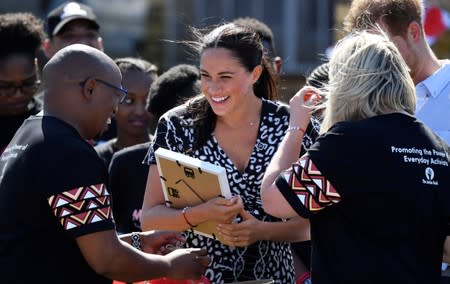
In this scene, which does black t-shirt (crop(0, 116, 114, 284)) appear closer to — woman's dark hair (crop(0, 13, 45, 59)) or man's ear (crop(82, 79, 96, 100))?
man's ear (crop(82, 79, 96, 100))

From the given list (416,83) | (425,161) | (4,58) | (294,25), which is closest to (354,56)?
(425,161)

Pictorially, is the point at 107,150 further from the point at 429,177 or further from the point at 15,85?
the point at 429,177

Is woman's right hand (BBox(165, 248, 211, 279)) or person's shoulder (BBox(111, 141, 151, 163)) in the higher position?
person's shoulder (BBox(111, 141, 151, 163))

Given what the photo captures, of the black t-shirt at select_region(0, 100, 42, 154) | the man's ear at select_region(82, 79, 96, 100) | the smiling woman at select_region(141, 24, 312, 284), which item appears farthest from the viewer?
the black t-shirt at select_region(0, 100, 42, 154)

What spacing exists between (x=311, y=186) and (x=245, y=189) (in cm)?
84

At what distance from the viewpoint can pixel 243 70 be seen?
4.70m

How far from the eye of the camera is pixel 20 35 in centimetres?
680

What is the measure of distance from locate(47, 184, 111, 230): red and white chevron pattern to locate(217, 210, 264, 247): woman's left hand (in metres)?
0.83

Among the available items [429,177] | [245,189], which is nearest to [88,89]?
[245,189]

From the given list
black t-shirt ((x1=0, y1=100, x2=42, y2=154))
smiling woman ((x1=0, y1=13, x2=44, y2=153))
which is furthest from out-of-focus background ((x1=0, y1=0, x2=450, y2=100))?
black t-shirt ((x1=0, y1=100, x2=42, y2=154))

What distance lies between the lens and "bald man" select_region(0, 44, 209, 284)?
3.67 metres

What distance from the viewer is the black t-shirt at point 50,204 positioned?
366cm

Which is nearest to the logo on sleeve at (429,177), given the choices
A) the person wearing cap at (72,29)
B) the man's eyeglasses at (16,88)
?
the man's eyeglasses at (16,88)

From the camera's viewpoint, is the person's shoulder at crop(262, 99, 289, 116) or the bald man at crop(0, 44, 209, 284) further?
the person's shoulder at crop(262, 99, 289, 116)
